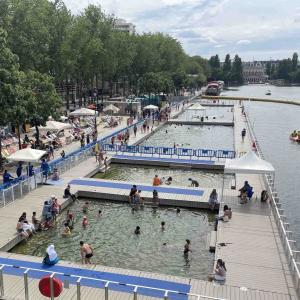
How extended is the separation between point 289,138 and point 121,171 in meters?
25.5

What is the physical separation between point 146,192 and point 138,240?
623 cm

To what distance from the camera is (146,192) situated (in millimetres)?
24875

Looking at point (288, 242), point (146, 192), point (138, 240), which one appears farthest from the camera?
point (146, 192)

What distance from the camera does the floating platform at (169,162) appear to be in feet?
106

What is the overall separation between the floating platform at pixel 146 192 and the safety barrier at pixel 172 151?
900cm

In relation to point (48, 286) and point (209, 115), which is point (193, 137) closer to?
point (209, 115)

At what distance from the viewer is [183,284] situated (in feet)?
45.3

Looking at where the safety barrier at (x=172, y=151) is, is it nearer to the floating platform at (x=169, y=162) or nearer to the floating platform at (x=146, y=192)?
the floating platform at (x=169, y=162)

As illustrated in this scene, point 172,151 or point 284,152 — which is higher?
point 172,151

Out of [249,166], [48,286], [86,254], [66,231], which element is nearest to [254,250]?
[86,254]

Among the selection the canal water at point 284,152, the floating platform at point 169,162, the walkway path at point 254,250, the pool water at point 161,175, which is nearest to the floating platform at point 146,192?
the walkway path at point 254,250

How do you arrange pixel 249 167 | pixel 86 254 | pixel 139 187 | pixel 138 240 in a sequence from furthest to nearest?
1. pixel 139 187
2. pixel 249 167
3. pixel 138 240
4. pixel 86 254

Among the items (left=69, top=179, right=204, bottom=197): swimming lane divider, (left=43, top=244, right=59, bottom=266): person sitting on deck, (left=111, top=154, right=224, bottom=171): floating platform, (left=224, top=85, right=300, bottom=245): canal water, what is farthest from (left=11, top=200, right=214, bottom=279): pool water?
(left=111, top=154, right=224, bottom=171): floating platform

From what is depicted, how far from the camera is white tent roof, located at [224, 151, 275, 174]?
2255cm
